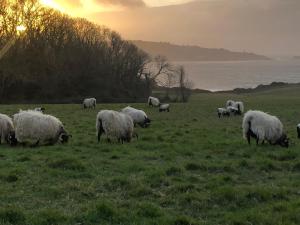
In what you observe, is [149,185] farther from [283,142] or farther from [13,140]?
[283,142]

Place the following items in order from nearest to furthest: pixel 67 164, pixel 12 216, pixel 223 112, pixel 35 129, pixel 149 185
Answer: pixel 12 216
pixel 149 185
pixel 67 164
pixel 35 129
pixel 223 112

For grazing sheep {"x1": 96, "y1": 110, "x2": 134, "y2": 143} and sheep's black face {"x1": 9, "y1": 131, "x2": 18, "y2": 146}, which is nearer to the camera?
sheep's black face {"x1": 9, "y1": 131, "x2": 18, "y2": 146}

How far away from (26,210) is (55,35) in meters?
68.0

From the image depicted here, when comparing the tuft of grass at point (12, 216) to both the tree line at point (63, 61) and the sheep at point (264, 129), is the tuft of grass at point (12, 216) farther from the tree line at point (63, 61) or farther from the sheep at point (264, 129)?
the tree line at point (63, 61)

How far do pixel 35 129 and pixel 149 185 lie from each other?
314 inches

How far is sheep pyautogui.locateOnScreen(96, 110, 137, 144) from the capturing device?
778 inches

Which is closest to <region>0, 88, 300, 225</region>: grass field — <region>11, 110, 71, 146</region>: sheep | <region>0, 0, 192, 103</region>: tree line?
<region>11, 110, 71, 146</region>: sheep

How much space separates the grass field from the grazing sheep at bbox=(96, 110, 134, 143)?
47.0 inches

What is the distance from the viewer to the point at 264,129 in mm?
18953

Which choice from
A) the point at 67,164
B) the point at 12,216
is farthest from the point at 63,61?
the point at 12,216

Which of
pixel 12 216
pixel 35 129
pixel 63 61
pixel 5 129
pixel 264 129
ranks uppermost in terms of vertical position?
pixel 63 61

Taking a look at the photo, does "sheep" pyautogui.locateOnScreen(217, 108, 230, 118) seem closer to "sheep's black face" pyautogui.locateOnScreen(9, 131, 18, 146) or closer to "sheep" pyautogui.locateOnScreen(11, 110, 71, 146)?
"sheep" pyautogui.locateOnScreen(11, 110, 71, 146)

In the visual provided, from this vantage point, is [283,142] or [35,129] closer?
[35,129]

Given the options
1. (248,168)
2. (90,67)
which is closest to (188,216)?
(248,168)
